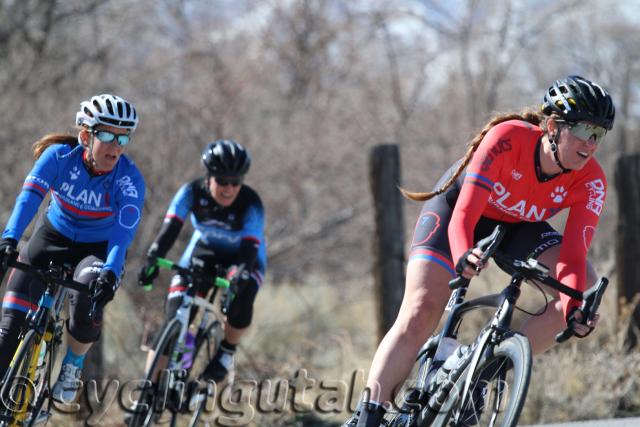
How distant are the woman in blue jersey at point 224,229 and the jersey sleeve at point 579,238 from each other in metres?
3.15

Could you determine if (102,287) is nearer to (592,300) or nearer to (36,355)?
(36,355)

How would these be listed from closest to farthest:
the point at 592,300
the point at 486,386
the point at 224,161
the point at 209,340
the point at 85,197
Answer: the point at 592,300, the point at 486,386, the point at 85,197, the point at 224,161, the point at 209,340

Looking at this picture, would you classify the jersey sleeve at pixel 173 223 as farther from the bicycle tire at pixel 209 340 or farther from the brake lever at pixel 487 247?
the brake lever at pixel 487 247

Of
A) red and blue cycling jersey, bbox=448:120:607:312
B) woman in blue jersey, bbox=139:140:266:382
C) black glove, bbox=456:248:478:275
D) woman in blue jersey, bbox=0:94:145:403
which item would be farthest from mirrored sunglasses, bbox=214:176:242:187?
black glove, bbox=456:248:478:275

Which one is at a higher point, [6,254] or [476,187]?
[6,254]

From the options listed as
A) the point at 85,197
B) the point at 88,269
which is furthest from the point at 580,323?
the point at 85,197

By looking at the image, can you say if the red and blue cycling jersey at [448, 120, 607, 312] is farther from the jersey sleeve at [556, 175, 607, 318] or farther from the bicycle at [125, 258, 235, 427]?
the bicycle at [125, 258, 235, 427]

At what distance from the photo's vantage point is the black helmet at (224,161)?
7.77m

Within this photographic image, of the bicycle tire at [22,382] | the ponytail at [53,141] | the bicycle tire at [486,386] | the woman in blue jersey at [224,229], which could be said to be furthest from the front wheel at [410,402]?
the ponytail at [53,141]

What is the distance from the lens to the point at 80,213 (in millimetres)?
6375

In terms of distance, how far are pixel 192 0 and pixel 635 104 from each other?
1270 cm

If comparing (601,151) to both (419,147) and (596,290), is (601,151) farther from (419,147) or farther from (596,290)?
(596,290)

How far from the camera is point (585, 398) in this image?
7949 millimetres

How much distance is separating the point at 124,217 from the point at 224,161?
1717 millimetres
